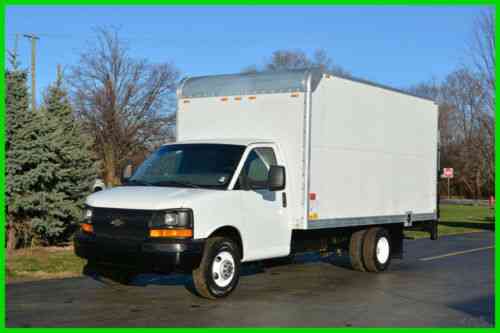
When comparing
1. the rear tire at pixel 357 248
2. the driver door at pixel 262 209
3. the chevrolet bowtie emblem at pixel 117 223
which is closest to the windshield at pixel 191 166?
the driver door at pixel 262 209

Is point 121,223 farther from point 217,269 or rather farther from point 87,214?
point 217,269

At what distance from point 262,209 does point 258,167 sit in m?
0.64

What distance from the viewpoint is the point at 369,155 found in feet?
42.1

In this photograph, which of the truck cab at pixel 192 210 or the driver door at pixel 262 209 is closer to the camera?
the truck cab at pixel 192 210

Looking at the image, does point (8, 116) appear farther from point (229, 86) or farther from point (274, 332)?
point (274, 332)

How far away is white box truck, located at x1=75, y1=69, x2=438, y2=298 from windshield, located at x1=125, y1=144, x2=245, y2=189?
0.02 meters

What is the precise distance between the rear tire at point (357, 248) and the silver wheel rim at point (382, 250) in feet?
1.23

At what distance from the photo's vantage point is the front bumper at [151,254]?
9.21 m

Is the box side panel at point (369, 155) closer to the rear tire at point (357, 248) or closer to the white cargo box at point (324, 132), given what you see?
the white cargo box at point (324, 132)

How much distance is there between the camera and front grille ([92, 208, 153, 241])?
9.38 m

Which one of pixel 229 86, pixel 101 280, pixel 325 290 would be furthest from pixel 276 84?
pixel 101 280

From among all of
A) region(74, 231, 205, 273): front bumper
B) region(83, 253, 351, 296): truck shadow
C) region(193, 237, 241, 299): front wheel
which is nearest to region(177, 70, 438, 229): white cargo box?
region(83, 253, 351, 296): truck shadow

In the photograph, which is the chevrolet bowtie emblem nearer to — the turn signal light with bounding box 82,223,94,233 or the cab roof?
the turn signal light with bounding box 82,223,94,233

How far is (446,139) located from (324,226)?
6625 centimetres
